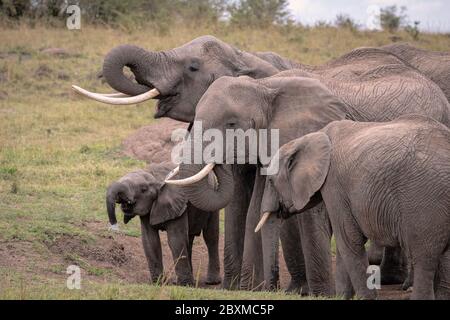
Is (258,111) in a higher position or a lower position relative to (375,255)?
higher

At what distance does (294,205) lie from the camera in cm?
871

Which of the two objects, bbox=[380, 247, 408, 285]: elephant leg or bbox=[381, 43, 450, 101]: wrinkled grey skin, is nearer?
→ bbox=[380, 247, 408, 285]: elephant leg

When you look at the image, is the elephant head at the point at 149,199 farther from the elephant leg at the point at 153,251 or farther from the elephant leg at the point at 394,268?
the elephant leg at the point at 394,268

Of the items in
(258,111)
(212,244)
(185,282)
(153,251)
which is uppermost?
(258,111)

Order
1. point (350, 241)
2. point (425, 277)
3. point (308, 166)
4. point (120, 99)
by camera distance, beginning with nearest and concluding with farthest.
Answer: point (425, 277)
point (350, 241)
point (308, 166)
point (120, 99)

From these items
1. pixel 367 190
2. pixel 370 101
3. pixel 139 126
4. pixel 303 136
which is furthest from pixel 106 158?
pixel 367 190

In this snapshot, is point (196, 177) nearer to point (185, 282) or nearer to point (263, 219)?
point (263, 219)

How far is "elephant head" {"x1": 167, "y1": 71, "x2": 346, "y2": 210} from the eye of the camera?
9.07 m

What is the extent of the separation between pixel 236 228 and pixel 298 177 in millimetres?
1771

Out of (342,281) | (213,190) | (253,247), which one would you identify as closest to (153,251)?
(253,247)

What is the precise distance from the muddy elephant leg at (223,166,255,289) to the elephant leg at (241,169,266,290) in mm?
528

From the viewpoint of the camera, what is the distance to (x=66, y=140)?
52.6 feet

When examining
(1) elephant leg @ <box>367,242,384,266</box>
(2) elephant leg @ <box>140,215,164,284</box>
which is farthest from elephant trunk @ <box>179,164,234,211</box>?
(1) elephant leg @ <box>367,242,384,266</box>

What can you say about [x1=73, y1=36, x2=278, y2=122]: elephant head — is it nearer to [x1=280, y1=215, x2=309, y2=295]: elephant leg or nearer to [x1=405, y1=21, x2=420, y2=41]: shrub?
[x1=280, y1=215, x2=309, y2=295]: elephant leg
